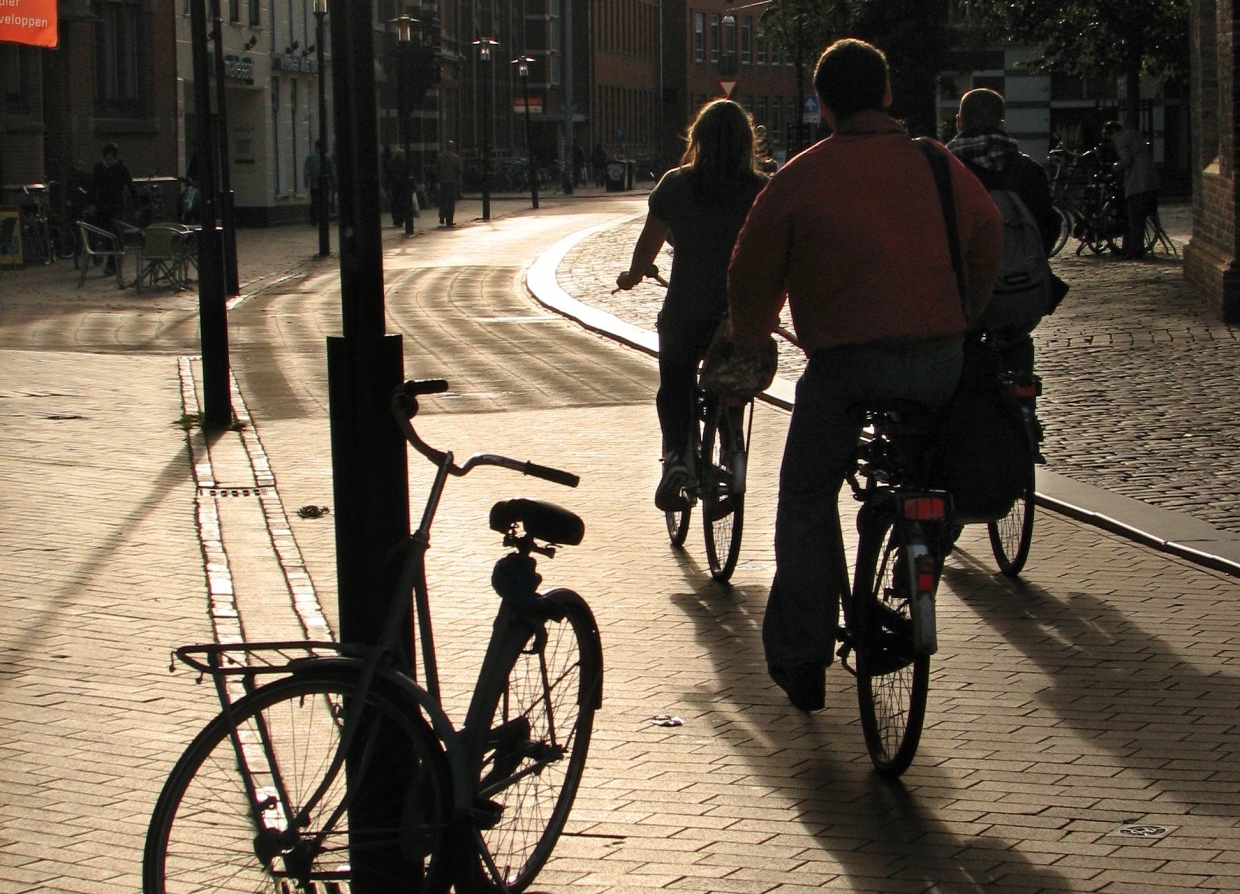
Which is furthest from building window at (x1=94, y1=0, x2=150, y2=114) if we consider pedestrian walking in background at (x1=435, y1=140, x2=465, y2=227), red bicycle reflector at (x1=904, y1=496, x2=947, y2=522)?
red bicycle reflector at (x1=904, y1=496, x2=947, y2=522)

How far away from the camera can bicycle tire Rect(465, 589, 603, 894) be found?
398cm

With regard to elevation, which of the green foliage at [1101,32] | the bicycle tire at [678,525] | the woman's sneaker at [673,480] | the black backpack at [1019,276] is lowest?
the bicycle tire at [678,525]

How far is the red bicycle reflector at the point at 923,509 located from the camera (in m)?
4.98

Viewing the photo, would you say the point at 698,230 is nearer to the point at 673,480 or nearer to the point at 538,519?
the point at 673,480

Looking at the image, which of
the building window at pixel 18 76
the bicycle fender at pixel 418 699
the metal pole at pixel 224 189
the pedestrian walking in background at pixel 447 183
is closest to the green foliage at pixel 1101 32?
the pedestrian walking in background at pixel 447 183

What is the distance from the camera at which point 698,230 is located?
25.3ft

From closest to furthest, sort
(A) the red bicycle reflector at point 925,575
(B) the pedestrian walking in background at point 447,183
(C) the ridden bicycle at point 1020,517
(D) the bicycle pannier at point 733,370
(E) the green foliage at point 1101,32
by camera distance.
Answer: (A) the red bicycle reflector at point 925,575 → (D) the bicycle pannier at point 733,370 → (C) the ridden bicycle at point 1020,517 → (E) the green foliage at point 1101,32 → (B) the pedestrian walking in background at point 447,183

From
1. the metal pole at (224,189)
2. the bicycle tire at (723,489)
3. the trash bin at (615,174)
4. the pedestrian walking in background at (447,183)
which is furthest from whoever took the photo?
the trash bin at (615,174)

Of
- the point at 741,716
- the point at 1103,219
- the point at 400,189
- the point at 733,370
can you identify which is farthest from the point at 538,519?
the point at 400,189

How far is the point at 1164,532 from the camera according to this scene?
8.30 meters

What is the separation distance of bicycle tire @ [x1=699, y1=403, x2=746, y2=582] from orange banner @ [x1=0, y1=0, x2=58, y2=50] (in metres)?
25.3

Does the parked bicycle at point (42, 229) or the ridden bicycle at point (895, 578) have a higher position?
the parked bicycle at point (42, 229)

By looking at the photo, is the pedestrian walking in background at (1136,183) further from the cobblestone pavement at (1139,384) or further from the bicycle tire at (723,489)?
the bicycle tire at (723,489)

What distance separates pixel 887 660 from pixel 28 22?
28.7m
